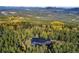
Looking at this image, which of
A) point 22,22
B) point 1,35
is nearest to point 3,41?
point 1,35

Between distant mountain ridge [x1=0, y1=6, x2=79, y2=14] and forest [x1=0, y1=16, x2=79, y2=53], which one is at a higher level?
distant mountain ridge [x1=0, y1=6, x2=79, y2=14]

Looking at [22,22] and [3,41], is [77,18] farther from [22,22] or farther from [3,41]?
[3,41]

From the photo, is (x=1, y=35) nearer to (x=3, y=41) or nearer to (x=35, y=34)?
(x=3, y=41)

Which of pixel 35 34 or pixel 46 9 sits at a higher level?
pixel 46 9

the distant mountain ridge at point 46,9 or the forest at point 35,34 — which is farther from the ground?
the distant mountain ridge at point 46,9
